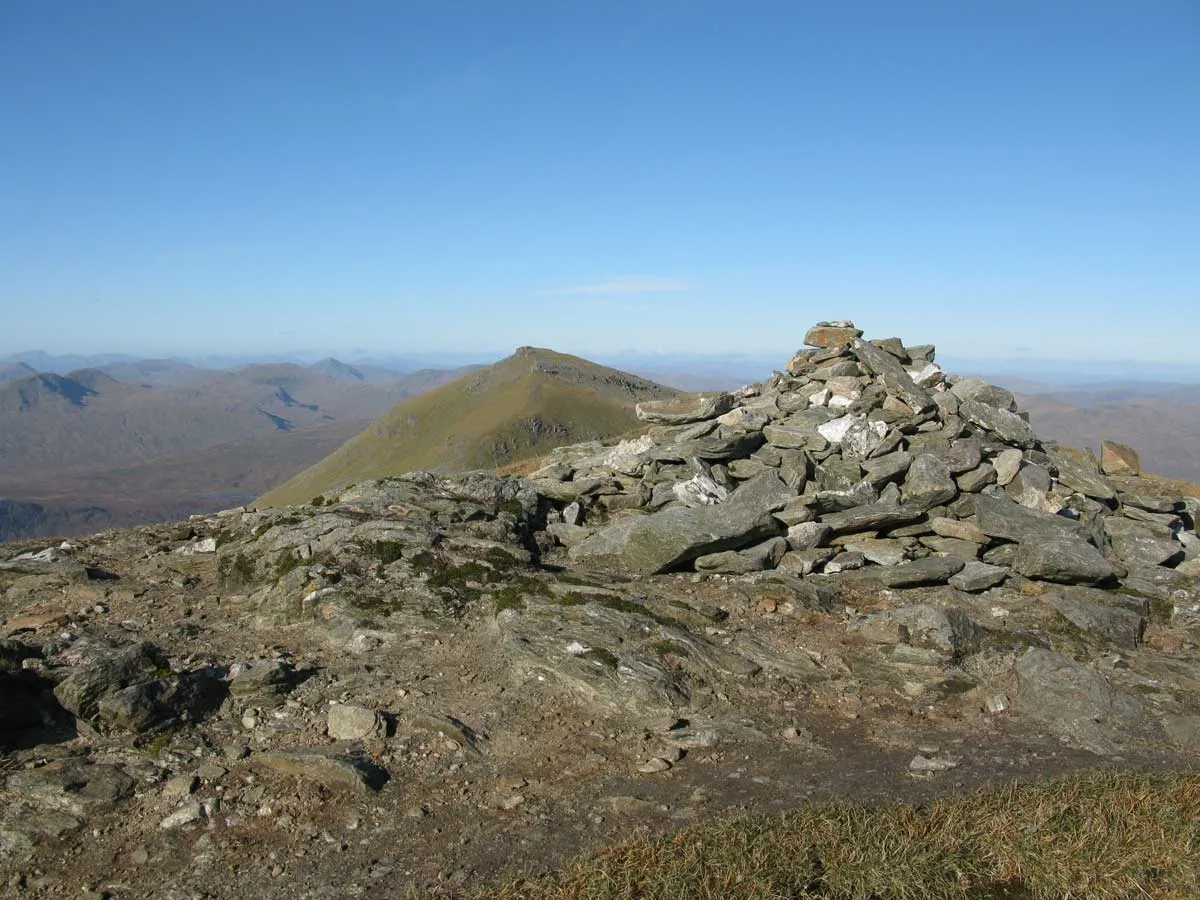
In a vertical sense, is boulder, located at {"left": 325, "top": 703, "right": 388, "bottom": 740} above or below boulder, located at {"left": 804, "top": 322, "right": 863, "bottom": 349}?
below

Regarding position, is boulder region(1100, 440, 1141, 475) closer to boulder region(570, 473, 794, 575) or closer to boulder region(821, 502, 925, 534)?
boulder region(821, 502, 925, 534)

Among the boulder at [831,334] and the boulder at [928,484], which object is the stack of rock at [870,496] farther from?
the boulder at [831,334]

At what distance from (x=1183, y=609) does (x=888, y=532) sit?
6.84 m

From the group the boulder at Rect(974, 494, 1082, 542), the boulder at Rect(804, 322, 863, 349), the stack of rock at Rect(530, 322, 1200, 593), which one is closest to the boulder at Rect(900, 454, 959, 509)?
the stack of rock at Rect(530, 322, 1200, 593)

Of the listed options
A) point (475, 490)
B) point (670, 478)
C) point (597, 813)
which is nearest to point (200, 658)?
point (597, 813)

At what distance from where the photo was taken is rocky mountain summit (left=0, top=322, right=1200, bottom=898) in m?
9.68

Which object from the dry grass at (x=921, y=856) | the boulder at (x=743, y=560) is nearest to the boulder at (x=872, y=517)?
the boulder at (x=743, y=560)

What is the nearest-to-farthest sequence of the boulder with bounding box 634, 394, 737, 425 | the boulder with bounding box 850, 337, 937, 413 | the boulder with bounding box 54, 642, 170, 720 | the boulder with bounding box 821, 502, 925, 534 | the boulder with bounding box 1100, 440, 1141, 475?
the boulder with bounding box 54, 642, 170, 720 < the boulder with bounding box 821, 502, 925, 534 < the boulder with bounding box 850, 337, 937, 413 < the boulder with bounding box 634, 394, 737, 425 < the boulder with bounding box 1100, 440, 1141, 475

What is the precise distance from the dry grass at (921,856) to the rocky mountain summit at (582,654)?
42.9 inches

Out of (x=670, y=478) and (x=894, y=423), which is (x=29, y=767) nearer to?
(x=670, y=478)

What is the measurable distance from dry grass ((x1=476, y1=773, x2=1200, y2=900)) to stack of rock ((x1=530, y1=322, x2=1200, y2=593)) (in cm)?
954

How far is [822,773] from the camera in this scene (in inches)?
446

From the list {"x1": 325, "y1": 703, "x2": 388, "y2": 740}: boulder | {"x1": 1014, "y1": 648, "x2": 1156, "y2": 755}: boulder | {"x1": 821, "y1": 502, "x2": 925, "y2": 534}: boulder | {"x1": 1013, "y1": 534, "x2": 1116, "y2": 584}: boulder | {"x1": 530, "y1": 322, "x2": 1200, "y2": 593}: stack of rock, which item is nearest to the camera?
{"x1": 325, "y1": 703, "x2": 388, "y2": 740}: boulder

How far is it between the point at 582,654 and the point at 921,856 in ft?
21.4
